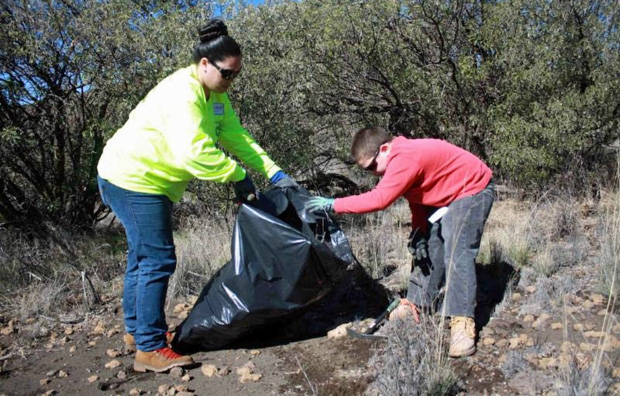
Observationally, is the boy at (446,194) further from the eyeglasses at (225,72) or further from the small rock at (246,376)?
the small rock at (246,376)

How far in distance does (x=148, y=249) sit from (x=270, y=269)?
68cm

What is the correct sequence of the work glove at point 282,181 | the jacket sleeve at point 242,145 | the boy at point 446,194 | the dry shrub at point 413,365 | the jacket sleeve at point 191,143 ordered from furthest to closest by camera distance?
the jacket sleeve at point 242,145
the work glove at point 282,181
the boy at point 446,194
the jacket sleeve at point 191,143
the dry shrub at point 413,365

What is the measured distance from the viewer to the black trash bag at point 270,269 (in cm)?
306

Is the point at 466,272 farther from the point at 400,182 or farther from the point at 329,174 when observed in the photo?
the point at 329,174

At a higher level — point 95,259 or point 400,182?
point 400,182

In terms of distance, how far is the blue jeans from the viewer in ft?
9.71

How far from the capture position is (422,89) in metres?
6.94

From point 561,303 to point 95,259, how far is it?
414 cm

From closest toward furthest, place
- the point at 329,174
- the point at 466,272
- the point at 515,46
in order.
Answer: the point at 466,272 → the point at 515,46 → the point at 329,174

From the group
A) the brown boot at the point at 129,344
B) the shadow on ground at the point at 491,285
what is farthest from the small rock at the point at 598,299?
the brown boot at the point at 129,344

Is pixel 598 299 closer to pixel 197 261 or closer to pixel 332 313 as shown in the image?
pixel 332 313

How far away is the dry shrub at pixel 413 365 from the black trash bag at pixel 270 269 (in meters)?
0.53

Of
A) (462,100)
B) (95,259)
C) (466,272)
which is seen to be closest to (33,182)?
(95,259)

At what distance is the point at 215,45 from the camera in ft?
9.34
